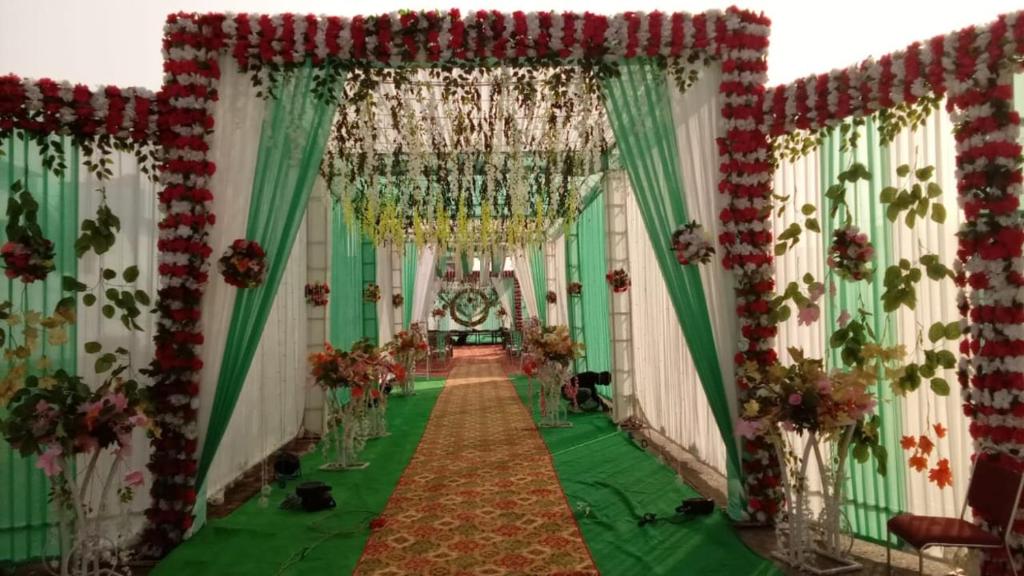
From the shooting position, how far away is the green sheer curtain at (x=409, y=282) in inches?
588

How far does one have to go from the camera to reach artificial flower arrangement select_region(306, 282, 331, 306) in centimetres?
770

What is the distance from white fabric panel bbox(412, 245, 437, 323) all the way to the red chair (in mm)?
12112

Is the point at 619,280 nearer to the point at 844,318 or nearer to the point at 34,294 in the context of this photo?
the point at 844,318

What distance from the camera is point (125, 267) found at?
4.36 meters

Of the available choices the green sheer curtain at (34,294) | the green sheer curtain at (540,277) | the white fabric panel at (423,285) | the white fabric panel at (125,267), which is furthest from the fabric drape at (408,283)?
the green sheer curtain at (34,294)

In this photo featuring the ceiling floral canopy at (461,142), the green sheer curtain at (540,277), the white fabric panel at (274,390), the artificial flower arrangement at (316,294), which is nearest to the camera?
the ceiling floral canopy at (461,142)

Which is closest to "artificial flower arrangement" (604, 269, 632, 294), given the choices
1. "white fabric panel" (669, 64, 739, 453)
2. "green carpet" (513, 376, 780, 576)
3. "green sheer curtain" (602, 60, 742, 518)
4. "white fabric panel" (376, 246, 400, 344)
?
"green carpet" (513, 376, 780, 576)

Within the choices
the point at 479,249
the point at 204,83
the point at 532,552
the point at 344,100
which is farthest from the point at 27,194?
the point at 479,249

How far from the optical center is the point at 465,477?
5.57 metres

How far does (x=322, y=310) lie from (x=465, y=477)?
343 centimetres

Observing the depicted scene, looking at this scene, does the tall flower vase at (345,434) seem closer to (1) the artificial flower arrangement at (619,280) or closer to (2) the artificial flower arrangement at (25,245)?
(2) the artificial flower arrangement at (25,245)

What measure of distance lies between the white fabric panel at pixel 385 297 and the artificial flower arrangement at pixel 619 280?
A: 4874mm

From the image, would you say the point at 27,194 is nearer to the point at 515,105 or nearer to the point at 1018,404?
the point at 515,105

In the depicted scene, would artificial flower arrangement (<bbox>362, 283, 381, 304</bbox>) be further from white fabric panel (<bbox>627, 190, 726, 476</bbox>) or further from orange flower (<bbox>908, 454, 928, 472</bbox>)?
orange flower (<bbox>908, 454, 928, 472</bbox>)
